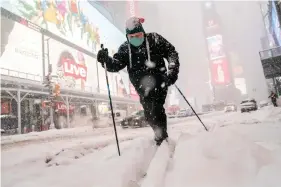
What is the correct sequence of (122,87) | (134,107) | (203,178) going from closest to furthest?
(203,178)
(134,107)
(122,87)

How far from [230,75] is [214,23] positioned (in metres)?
49.8

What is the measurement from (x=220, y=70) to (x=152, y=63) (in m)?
163

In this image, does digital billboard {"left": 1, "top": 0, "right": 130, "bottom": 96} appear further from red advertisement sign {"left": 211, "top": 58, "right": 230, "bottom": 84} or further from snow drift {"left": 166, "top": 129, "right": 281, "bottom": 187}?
red advertisement sign {"left": 211, "top": 58, "right": 230, "bottom": 84}

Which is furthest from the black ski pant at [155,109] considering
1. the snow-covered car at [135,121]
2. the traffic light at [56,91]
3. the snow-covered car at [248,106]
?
the snow-covered car at [248,106]

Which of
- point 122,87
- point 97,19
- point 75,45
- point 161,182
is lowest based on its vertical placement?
point 161,182

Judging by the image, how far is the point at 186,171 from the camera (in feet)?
6.13

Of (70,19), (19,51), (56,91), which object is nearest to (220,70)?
(70,19)

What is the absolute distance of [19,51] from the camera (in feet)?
95.4

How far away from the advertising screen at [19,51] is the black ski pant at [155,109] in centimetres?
2640

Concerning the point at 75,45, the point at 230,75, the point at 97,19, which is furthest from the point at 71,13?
the point at 230,75

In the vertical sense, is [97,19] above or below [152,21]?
below

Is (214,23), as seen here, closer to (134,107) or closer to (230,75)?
(230,75)

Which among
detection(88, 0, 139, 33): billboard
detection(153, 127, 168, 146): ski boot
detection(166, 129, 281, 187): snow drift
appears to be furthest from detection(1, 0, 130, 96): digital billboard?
detection(166, 129, 281, 187): snow drift

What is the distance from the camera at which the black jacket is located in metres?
3.12
